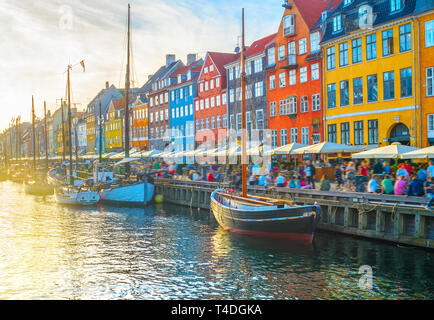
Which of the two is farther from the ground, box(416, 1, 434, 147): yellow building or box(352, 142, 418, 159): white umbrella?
box(416, 1, 434, 147): yellow building

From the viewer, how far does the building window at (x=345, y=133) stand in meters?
40.0

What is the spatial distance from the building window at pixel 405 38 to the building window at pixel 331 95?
7.97 m

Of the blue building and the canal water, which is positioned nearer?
the canal water

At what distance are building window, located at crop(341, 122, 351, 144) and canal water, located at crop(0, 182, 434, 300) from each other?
57.4 feet

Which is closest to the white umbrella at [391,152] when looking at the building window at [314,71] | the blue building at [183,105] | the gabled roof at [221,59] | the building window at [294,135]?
the building window at [314,71]

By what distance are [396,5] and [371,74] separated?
17.4 feet

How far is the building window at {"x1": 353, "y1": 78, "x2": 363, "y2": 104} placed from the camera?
38938 mm

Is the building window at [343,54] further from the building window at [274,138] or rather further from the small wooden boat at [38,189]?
the small wooden boat at [38,189]

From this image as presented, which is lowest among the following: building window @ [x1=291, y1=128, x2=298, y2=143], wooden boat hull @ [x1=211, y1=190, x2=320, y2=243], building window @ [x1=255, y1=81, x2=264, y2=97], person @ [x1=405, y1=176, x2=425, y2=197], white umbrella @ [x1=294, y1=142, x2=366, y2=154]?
wooden boat hull @ [x1=211, y1=190, x2=320, y2=243]

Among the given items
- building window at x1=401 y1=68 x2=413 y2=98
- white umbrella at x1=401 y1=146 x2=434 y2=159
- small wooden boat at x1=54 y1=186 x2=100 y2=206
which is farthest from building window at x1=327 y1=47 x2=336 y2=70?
small wooden boat at x1=54 y1=186 x2=100 y2=206

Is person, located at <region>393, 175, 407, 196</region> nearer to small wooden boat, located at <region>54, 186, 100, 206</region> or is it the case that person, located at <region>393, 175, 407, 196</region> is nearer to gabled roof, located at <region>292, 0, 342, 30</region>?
small wooden boat, located at <region>54, 186, 100, 206</region>

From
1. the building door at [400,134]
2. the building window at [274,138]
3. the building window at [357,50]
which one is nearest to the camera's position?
the building door at [400,134]

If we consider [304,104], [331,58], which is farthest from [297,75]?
[331,58]
